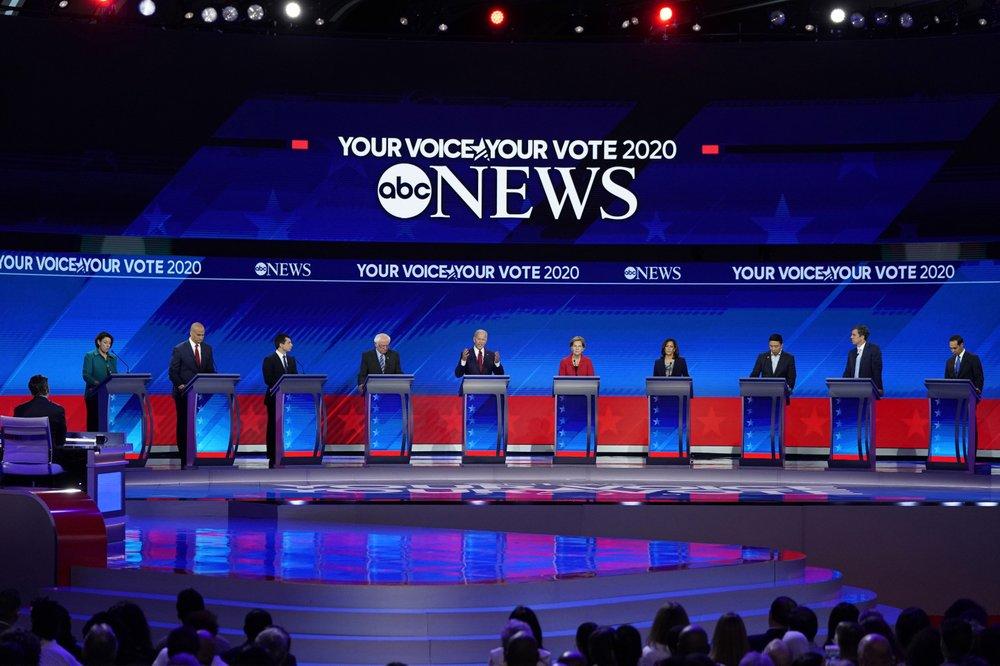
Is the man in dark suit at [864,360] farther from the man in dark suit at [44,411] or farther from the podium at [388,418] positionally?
the man in dark suit at [44,411]

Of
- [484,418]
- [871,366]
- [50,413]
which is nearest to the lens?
[50,413]

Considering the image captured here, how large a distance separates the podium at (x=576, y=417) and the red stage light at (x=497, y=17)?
4.06 meters

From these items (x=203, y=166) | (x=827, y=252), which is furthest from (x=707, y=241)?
(x=203, y=166)

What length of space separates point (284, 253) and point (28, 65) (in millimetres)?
3327

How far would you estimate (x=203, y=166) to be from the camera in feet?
52.5

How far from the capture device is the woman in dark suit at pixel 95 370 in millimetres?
13914

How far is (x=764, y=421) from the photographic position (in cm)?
1434

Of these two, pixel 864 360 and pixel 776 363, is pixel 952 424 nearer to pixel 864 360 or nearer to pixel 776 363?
pixel 864 360

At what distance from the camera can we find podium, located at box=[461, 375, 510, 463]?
47.2 ft

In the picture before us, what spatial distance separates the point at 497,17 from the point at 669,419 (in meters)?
4.82

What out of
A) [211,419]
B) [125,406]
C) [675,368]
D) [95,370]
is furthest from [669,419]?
[95,370]

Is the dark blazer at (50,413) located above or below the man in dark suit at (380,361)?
below

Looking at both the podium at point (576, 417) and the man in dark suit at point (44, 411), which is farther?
the podium at point (576, 417)

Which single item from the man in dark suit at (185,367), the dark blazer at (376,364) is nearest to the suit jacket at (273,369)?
the man in dark suit at (185,367)
